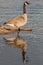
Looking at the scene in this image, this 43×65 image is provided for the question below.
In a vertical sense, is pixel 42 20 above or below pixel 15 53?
below

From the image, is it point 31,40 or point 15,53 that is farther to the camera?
point 31,40

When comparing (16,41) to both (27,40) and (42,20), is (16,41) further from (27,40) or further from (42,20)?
(42,20)

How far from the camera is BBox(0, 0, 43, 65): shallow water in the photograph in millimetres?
9137

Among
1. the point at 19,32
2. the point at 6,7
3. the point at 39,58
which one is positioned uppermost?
the point at 39,58

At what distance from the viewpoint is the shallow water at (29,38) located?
9.14m

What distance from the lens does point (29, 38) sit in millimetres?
11812

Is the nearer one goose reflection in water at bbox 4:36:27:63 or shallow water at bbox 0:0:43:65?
shallow water at bbox 0:0:43:65

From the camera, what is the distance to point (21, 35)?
40.3 feet

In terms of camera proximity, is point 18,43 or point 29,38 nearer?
point 18,43

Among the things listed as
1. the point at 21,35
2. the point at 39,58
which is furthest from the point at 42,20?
the point at 39,58

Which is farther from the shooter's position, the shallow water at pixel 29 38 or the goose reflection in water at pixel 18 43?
the goose reflection in water at pixel 18 43

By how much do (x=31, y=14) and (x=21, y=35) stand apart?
4.54 meters

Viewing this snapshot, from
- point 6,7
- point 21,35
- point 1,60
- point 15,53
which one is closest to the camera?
point 1,60

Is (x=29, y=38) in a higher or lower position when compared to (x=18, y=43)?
lower
